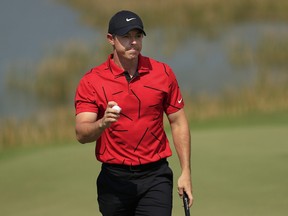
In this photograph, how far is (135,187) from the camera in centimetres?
560

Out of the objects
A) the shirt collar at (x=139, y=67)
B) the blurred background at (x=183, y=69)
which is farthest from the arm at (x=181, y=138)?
the blurred background at (x=183, y=69)

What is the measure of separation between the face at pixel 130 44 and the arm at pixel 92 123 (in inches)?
15.8

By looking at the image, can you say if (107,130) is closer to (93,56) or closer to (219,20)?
(93,56)

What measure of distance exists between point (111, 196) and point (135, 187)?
161 mm

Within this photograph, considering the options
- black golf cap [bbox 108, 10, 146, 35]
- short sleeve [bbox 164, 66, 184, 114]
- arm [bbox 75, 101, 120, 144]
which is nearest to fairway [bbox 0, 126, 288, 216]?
short sleeve [bbox 164, 66, 184, 114]

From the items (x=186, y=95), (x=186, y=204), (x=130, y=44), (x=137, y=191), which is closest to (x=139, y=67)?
(x=130, y=44)

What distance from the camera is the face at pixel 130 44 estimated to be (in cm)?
549

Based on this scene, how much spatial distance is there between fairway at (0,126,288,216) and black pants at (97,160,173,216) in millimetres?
2784

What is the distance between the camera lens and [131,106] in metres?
5.51

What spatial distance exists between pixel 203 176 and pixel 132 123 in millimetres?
4496

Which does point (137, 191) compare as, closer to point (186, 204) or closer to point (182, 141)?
point (186, 204)

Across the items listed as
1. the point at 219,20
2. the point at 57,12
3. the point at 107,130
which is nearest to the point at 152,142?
the point at 107,130

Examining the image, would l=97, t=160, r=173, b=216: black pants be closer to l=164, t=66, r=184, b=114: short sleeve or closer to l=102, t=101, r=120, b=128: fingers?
l=164, t=66, r=184, b=114: short sleeve

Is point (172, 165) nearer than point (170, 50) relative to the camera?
Yes
